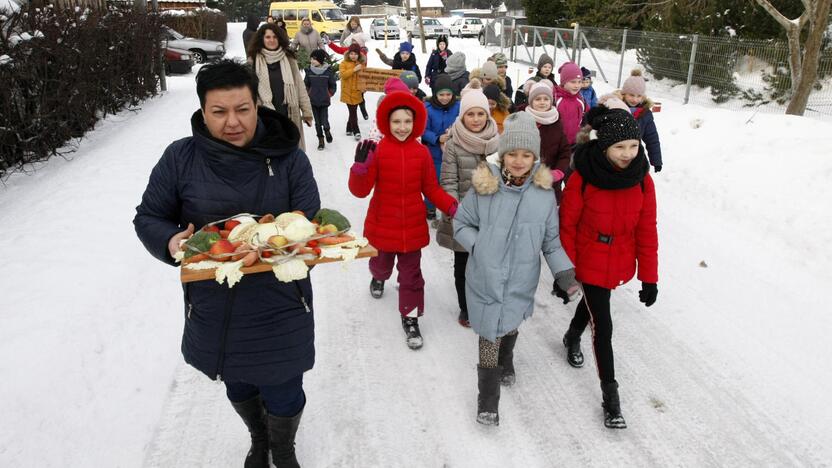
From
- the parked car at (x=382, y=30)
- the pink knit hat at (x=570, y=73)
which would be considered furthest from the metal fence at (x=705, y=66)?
the parked car at (x=382, y=30)

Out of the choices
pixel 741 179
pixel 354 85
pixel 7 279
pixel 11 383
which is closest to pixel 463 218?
pixel 11 383

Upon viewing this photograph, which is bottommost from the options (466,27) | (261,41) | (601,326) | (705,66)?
(601,326)

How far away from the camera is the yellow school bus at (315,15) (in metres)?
30.7

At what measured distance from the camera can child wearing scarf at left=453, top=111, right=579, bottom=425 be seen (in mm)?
3014

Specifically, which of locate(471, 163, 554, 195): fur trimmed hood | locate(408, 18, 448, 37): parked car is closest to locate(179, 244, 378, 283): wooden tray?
locate(471, 163, 554, 195): fur trimmed hood

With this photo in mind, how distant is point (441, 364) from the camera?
3.82 meters

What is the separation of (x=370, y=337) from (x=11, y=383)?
2.20 metres

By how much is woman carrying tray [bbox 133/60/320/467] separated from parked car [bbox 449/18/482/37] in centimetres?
3562

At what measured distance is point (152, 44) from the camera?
13250mm

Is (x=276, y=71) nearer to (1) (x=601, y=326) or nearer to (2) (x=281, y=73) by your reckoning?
(2) (x=281, y=73)

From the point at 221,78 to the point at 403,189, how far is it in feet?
6.29

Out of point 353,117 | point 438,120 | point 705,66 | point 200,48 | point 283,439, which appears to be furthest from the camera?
point 200,48

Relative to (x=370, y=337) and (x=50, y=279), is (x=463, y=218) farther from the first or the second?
(x=50, y=279)

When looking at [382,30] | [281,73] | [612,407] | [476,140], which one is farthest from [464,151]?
[382,30]
